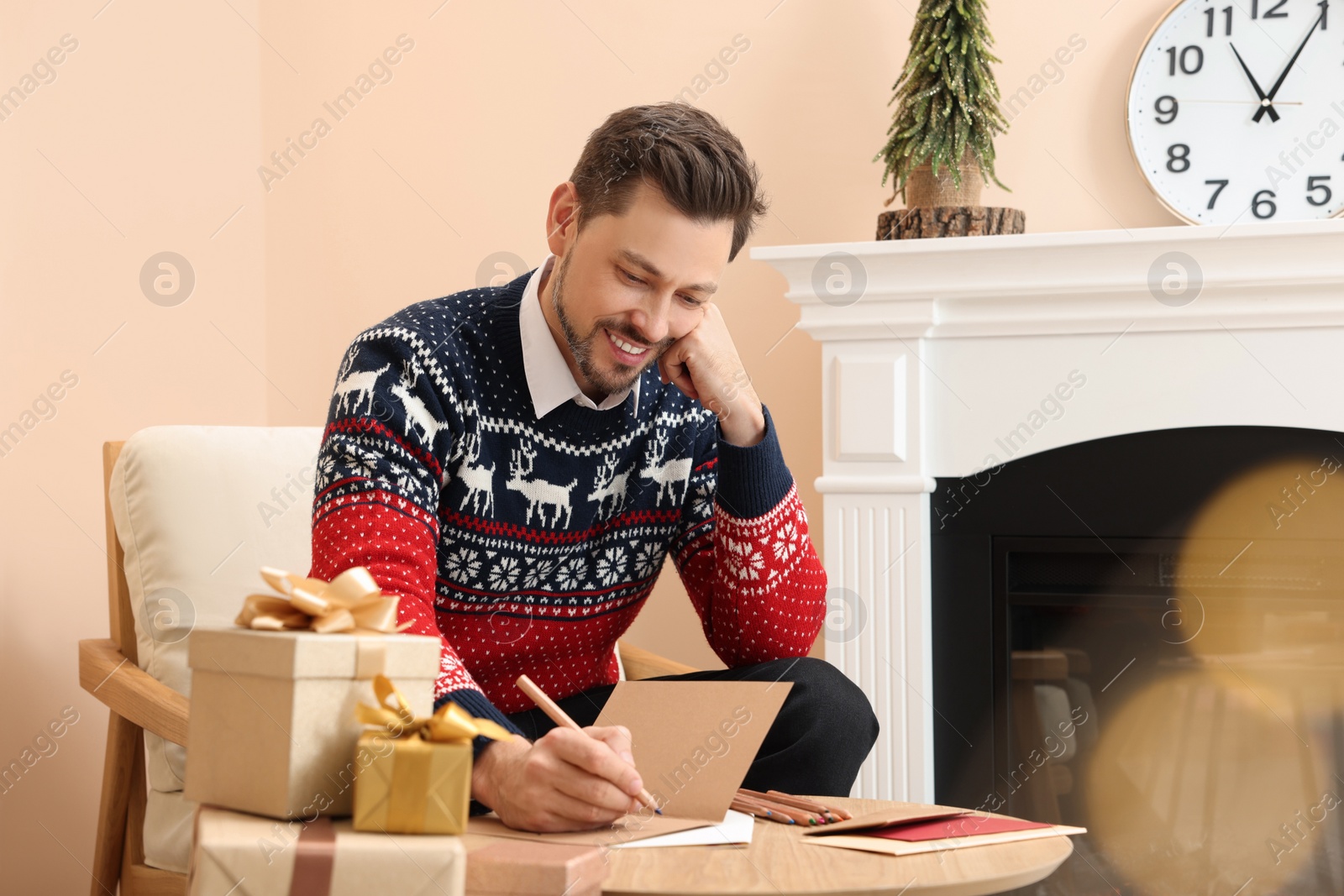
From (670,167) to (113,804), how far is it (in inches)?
42.6

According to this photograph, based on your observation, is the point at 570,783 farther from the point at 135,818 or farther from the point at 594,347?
the point at 135,818

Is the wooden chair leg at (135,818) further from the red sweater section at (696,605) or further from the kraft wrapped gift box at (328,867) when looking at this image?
the kraft wrapped gift box at (328,867)

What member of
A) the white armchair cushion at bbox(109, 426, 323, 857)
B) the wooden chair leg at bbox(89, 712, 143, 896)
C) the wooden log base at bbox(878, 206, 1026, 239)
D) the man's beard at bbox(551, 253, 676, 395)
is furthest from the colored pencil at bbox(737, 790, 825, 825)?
the wooden log base at bbox(878, 206, 1026, 239)

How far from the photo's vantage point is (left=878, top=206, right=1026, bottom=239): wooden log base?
1.88 m

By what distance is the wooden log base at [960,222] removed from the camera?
1.88 m

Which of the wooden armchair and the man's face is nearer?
the man's face

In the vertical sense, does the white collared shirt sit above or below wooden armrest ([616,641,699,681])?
above

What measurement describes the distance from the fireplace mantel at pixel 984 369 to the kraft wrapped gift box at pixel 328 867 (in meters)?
1.35

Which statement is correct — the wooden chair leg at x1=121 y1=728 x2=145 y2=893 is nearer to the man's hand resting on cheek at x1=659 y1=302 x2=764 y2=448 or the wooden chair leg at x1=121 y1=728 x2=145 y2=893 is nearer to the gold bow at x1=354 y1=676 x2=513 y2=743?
the man's hand resting on cheek at x1=659 y1=302 x2=764 y2=448

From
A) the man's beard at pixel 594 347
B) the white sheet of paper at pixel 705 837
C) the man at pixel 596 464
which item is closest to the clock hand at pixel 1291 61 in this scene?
the man at pixel 596 464

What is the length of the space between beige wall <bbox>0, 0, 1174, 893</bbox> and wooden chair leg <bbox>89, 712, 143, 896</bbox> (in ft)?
1.01

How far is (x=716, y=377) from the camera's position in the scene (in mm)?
1238

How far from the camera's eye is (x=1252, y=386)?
182cm

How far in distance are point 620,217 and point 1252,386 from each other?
116 cm
